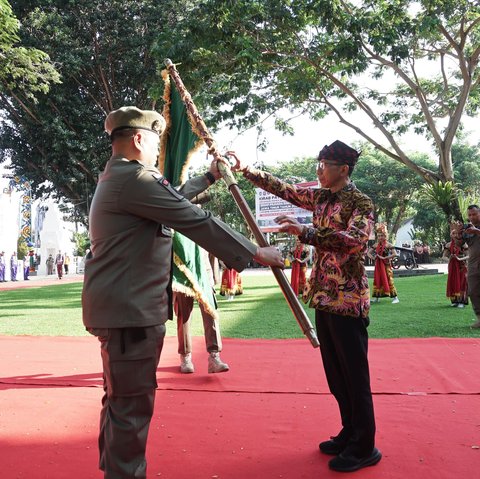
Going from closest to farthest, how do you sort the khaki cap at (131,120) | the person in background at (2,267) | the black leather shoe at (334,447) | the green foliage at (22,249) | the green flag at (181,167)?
the khaki cap at (131,120), the black leather shoe at (334,447), the green flag at (181,167), the person in background at (2,267), the green foliage at (22,249)

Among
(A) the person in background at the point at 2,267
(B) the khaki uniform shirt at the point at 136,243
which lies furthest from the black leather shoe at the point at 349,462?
(A) the person in background at the point at 2,267

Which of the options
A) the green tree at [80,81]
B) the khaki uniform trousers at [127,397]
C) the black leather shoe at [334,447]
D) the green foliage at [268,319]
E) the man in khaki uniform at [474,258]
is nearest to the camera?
the khaki uniform trousers at [127,397]

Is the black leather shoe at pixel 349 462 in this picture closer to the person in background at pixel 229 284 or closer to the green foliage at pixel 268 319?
the green foliage at pixel 268 319

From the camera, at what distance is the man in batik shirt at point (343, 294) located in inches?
112

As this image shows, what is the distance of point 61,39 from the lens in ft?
62.7

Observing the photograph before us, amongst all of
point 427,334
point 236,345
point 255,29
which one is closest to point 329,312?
point 236,345

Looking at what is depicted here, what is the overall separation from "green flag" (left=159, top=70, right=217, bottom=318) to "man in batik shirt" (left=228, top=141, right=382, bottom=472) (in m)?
1.84

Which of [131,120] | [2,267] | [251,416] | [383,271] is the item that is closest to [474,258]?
[383,271]

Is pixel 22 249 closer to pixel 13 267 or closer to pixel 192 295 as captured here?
pixel 13 267

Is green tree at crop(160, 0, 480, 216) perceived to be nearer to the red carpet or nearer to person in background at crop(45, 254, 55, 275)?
the red carpet

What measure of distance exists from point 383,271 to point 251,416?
8.74 m

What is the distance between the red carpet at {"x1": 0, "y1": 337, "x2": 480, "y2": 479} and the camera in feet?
9.25

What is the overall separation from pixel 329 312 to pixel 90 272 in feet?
4.47

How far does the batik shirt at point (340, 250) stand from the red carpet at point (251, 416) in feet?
2.93
